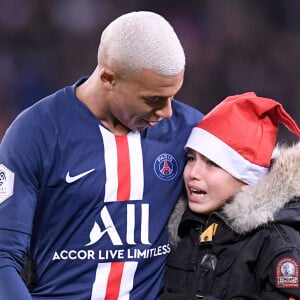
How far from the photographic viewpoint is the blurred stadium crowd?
5.75 metres

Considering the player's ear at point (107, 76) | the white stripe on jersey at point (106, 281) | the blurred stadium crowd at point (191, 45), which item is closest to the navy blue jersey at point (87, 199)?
the white stripe on jersey at point (106, 281)

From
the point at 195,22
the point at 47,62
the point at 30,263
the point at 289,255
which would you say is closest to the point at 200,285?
the point at 289,255

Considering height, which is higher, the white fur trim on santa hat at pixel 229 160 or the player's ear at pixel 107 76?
the player's ear at pixel 107 76

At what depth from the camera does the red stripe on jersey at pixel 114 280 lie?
88.7 inches

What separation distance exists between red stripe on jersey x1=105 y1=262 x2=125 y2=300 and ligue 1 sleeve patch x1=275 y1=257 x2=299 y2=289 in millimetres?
424

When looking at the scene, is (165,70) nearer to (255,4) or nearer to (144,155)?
(144,155)

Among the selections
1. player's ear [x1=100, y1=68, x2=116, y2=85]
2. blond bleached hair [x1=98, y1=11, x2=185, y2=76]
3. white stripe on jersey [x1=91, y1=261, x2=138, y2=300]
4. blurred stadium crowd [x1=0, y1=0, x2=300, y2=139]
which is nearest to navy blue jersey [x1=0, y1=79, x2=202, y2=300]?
white stripe on jersey [x1=91, y1=261, x2=138, y2=300]

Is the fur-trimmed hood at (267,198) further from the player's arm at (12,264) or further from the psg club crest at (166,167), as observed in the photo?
the player's arm at (12,264)

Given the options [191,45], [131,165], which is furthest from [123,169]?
[191,45]

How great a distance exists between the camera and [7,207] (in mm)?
2100

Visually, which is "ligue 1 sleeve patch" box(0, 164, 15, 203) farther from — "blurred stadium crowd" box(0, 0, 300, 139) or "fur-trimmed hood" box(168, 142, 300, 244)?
"blurred stadium crowd" box(0, 0, 300, 139)

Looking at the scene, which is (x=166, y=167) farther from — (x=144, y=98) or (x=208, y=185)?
(x=144, y=98)

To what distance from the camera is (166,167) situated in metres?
2.33

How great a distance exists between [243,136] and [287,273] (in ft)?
1.30
